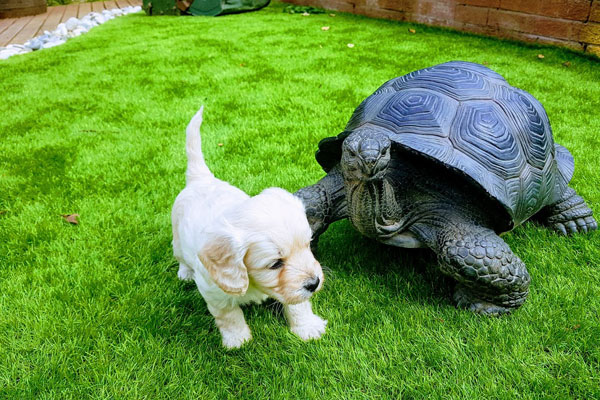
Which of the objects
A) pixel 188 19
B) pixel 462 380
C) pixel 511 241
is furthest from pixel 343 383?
pixel 188 19

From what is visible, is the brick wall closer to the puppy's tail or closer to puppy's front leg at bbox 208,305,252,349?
the puppy's tail

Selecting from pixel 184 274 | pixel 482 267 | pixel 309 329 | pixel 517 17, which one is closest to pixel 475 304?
pixel 482 267

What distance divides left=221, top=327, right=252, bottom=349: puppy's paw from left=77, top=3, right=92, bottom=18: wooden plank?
42.1ft

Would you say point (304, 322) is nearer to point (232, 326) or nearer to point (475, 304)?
point (232, 326)

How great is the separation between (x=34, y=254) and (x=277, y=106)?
9.96 ft

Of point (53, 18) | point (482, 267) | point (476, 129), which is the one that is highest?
point (476, 129)

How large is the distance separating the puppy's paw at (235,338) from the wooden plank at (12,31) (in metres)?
9.71

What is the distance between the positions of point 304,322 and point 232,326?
0.37 m

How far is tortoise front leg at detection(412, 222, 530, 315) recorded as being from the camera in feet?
6.58

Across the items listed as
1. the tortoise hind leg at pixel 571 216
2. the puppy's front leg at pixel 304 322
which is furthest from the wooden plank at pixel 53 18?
the tortoise hind leg at pixel 571 216

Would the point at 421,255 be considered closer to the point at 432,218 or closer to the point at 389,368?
the point at 432,218

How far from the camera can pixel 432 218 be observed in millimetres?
2242

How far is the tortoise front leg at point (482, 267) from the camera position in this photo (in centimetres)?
201

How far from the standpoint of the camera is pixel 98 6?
13.6 metres
